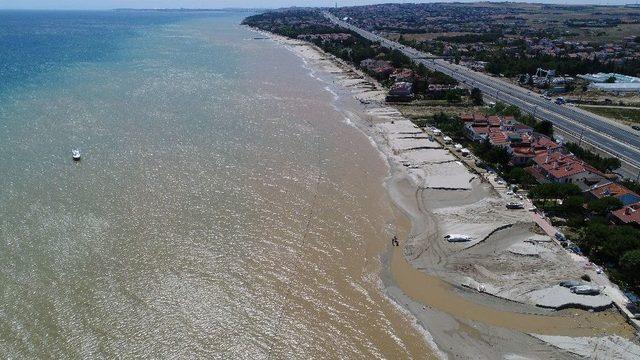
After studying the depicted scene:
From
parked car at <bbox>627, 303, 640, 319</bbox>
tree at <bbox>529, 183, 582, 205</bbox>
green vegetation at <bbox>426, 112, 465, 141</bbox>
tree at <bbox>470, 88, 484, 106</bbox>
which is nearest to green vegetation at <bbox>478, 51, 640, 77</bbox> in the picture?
tree at <bbox>470, 88, 484, 106</bbox>

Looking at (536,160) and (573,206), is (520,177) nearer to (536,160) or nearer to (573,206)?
(536,160)

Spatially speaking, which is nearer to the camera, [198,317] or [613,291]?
[198,317]

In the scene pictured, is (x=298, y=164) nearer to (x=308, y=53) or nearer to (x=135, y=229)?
(x=135, y=229)

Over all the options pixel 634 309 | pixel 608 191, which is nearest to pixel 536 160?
pixel 608 191

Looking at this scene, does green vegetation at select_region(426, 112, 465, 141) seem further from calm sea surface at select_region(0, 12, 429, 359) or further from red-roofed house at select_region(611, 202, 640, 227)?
red-roofed house at select_region(611, 202, 640, 227)

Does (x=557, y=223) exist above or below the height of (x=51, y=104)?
below

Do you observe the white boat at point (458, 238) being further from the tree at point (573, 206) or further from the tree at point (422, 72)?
the tree at point (422, 72)

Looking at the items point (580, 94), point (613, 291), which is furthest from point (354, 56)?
point (613, 291)
